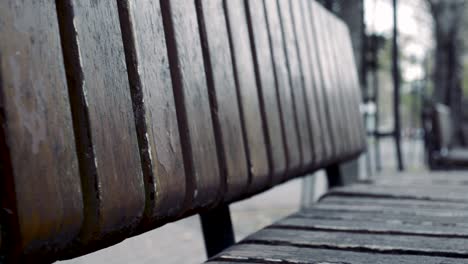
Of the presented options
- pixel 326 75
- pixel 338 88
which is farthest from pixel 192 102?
pixel 338 88

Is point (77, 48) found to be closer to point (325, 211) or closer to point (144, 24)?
point (144, 24)

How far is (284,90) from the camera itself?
156 centimetres

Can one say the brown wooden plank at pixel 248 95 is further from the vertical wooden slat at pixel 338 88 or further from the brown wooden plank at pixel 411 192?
the vertical wooden slat at pixel 338 88

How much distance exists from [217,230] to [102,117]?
0.64m

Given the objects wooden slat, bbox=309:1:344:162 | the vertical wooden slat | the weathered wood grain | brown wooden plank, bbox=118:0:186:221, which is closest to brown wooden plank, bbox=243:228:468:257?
brown wooden plank, bbox=118:0:186:221

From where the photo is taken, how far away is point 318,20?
211 cm

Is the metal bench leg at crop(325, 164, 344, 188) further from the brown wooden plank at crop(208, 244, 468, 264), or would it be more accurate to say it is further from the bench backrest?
the brown wooden plank at crop(208, 244, 468, 264)

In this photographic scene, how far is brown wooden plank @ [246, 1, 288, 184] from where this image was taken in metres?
1.39

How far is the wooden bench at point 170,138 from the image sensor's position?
0.68 m

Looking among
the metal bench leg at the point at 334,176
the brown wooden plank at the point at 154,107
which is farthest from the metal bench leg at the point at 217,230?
the metal bench leg at the point at 334,176

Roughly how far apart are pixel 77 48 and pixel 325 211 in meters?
0.90

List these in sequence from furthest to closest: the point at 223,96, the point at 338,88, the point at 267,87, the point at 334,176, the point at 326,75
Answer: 1. the point at 334,176
2. the point at 338,88
3. the point at 326,75
4. the point at 267,87
5. the point at 223,96

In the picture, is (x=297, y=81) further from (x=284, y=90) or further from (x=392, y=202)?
(x=392, y=202)

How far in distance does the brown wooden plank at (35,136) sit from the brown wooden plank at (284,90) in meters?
0.85
